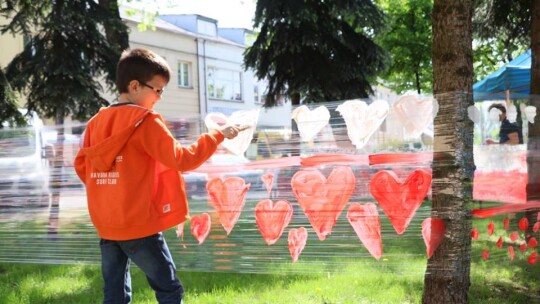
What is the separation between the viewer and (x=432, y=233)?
3.45 meters

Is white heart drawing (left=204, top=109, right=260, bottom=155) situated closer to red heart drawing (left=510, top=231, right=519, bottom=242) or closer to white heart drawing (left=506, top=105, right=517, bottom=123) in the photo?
white heart drawing (left=506, top=105, right=517, bottom=123)

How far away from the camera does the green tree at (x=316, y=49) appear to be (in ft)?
28.1

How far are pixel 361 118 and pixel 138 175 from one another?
1.49 metres

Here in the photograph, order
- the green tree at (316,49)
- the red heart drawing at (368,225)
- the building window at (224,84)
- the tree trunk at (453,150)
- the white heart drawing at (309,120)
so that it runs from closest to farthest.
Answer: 1. the tree trunk at (453,150)
2. the red heart drawing at (368,225)
3. the white heart drawing at (309,120)
4. the green tree at (316,49)
5. the building window at (224,84)

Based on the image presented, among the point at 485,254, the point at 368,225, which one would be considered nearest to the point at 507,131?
the point at 485,254

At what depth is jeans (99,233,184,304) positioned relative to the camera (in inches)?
112

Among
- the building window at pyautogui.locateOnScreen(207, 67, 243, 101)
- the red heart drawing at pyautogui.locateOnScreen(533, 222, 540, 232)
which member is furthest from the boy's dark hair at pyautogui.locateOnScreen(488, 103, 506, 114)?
the building window at pyautogui.locateOnScreen(207, 67, 243, 101)

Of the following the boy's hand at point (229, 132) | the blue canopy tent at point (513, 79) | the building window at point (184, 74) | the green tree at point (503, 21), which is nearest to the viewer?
the boy's hand at point (229, 132)

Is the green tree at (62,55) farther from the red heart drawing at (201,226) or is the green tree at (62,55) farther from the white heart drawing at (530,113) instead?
the white heart drawing at (530,113)

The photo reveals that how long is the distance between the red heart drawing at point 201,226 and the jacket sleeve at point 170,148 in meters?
1.48

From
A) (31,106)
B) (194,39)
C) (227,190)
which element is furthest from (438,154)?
(194,39)

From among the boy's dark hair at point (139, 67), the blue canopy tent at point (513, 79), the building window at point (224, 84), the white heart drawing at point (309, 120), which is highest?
the building window at point (224, 84)

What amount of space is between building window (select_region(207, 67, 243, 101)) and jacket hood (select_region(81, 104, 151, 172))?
91.0 feet

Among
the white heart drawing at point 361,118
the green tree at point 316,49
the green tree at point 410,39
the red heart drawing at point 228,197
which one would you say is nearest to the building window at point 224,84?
the green tree at point 410,39
